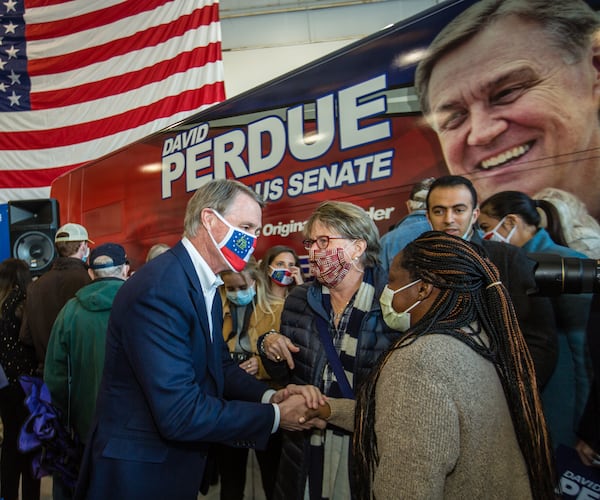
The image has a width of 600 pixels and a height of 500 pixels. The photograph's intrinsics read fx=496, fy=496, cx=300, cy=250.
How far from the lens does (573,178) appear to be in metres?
2.23

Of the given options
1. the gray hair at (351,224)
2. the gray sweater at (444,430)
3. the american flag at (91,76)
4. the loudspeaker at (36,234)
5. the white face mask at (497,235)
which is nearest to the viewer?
the gray sweater at (444,430)

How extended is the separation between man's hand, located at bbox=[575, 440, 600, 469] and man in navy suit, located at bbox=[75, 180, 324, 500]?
1.22m

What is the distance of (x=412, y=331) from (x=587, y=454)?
1.34m

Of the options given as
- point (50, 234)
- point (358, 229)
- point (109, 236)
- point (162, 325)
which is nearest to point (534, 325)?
point (358, 229)

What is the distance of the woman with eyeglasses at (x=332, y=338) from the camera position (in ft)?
7.26

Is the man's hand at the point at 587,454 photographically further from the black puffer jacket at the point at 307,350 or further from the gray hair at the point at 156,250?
the gray hair at the point at 156,250

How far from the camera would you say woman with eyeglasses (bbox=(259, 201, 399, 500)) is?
2213 millimetres

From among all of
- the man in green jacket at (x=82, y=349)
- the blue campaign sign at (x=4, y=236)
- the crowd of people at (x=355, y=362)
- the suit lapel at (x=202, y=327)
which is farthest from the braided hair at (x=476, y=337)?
the blue campaign sign at (x=4, y=236)

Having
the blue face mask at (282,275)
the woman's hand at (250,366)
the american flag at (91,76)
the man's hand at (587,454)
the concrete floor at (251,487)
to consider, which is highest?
the american flag at (91,76)

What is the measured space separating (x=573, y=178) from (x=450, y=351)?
141 cm

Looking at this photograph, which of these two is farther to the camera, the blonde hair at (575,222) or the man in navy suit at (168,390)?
Answer: the blonde hair at (575,222)

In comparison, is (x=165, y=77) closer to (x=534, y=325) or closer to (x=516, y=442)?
(x=534, y=325)

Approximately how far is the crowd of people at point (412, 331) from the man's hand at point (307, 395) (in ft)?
0.05

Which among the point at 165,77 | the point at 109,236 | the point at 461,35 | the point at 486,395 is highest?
the point at 165,77
